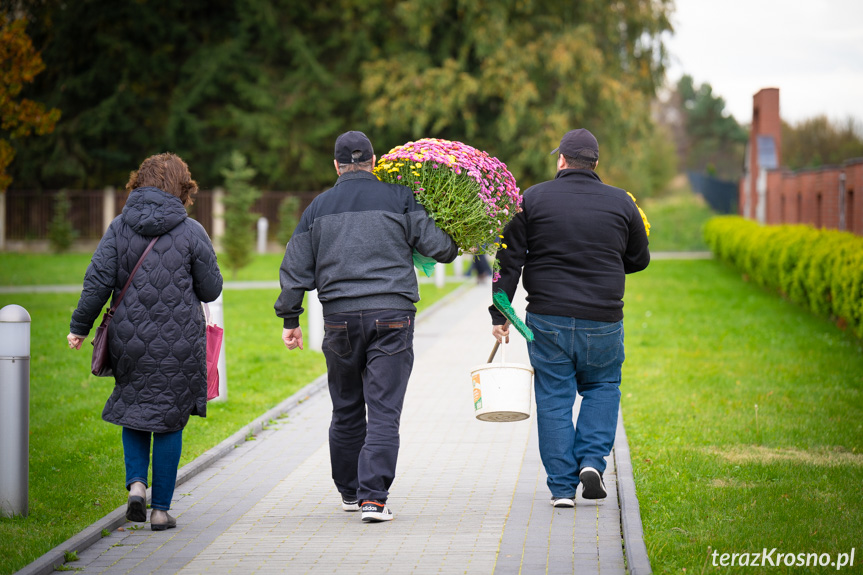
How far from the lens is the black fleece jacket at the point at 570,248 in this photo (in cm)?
557

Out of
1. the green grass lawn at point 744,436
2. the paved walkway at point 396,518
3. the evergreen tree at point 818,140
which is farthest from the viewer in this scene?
the evergreen tree at point 818,140

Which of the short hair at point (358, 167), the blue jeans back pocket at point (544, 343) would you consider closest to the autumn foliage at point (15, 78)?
the short hair at point (358, 167)

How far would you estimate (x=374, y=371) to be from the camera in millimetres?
5258

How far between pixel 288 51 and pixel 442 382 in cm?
3697

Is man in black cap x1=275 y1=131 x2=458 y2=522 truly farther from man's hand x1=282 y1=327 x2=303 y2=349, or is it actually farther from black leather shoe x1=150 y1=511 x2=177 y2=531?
black leather shoe x1=150 y1=511 x2=177 y2=531

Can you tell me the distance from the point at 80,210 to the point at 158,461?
123 ft

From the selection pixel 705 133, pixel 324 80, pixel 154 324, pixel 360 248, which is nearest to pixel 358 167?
pixel 360 248

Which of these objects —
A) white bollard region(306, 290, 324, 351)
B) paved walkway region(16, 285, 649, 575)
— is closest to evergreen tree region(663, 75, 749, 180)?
white bollard region(306, 290, 324, 351)

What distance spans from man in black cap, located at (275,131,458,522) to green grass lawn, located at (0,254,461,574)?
1.59 meters

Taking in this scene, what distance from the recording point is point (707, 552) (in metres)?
4.68

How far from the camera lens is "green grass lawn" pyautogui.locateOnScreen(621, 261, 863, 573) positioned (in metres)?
5.02

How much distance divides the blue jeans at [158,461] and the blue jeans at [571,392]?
200 centimetres

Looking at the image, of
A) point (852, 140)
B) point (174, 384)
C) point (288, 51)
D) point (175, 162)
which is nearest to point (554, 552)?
point (174, 384)

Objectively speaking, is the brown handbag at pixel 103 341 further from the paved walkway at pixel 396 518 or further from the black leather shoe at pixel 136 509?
the paved walkway at pixel 396 518
